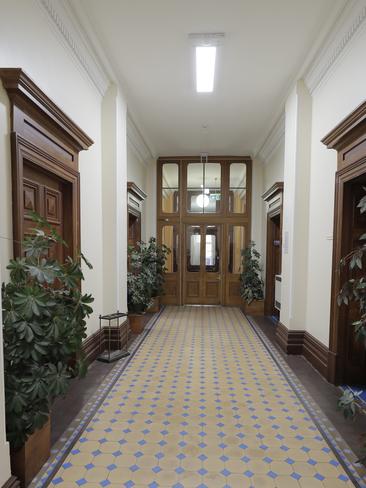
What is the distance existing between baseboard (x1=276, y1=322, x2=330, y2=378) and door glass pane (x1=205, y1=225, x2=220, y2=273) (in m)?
3.74

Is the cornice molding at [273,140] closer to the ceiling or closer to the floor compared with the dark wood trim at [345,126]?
closer to the ceiling

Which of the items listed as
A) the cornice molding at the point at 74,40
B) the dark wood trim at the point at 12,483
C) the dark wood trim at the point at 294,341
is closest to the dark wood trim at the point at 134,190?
the cornice molding at the point at 74,40

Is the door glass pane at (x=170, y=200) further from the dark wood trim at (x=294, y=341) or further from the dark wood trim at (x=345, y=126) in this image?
the dark wood trim at (x=345, y=126)

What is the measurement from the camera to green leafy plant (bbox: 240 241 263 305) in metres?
7.47

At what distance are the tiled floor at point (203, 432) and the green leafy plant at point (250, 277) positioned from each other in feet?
9.69

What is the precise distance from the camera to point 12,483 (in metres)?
1.86

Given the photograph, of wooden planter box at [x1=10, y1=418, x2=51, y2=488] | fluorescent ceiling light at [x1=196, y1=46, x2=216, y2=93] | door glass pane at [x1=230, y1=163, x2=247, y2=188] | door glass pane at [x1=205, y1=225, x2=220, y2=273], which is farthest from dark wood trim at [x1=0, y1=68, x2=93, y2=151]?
door glass pane at [x1=230, y1=163, x2=247, y2=188]

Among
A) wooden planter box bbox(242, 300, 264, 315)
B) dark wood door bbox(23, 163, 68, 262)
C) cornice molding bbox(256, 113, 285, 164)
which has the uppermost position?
cornice molding bbox(256, 113, 285, 164)

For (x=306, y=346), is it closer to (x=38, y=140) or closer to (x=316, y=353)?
(x=316, y=353)

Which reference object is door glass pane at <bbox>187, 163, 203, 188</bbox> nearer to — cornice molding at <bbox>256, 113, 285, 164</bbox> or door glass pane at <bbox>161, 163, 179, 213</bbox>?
door glass pane at <bbox>161, 163, 179, 213</bbox>

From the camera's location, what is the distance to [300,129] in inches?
179

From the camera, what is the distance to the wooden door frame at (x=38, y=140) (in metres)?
2.45

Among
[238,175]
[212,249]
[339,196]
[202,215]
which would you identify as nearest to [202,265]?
[212,249]

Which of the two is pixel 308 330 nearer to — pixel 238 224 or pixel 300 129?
pixel 300 129
